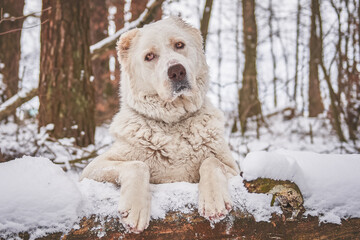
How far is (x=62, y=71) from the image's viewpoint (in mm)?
4453

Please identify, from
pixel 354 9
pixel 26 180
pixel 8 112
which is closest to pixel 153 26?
pixel 26 180

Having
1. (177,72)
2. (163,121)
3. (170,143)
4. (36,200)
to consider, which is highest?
(177,72)

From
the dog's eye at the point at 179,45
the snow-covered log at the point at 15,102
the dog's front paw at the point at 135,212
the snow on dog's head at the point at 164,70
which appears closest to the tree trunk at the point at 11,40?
the snow-covered log at the point at 15,102

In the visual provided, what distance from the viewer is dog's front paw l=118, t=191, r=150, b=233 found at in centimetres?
159

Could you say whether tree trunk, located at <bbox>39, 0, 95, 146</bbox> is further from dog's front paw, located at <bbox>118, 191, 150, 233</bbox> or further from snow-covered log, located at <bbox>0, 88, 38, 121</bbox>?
dog's front paw, located at <bbox>118, 191, 150, 233</bbox>

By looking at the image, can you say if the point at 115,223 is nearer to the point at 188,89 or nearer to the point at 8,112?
the point at 188,89

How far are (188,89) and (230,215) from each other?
1.29 m

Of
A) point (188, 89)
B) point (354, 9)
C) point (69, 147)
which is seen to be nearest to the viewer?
point (188, 89)

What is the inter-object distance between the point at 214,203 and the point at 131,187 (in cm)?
54

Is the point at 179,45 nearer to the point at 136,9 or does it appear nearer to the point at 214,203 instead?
the point at 214,203

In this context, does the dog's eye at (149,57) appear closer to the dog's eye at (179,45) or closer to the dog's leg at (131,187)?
the dog's eye at (179,45)

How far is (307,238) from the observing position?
5.75 ft

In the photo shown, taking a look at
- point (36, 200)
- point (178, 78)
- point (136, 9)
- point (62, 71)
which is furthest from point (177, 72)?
point (136, 9)

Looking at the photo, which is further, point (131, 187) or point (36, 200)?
point (131, 187)
